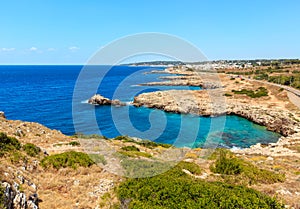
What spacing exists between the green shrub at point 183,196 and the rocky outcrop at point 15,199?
3020mm

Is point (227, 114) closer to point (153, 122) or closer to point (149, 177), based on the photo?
point (153, 122)

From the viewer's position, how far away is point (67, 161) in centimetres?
1152

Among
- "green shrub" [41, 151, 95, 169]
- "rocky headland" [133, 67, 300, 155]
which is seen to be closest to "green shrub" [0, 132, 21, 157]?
"green shrub" [41, 151, 95, 169]

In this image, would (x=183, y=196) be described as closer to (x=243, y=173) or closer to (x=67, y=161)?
(x=243, y=173)

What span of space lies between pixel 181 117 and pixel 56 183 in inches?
1470

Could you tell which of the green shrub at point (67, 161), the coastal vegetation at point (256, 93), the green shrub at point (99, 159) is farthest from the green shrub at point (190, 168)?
the coastal vegetation at point (256, 93)

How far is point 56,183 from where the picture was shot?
966cm

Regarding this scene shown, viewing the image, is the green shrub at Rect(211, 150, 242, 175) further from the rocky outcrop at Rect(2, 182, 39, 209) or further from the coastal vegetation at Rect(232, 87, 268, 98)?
the coastal vegetation at Rect(232, 87, 268, 98)

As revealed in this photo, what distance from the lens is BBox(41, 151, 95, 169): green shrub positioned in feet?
36.6

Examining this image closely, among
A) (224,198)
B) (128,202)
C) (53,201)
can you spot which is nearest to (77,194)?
(53,201)

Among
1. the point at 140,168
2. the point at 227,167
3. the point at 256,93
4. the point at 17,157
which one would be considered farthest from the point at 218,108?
the point at 17,157

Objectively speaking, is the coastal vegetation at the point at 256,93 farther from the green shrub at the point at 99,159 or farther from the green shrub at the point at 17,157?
the green shrub at the point at 17,157

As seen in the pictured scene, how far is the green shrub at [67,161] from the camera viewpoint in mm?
11170

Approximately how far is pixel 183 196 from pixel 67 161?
6.53 m
